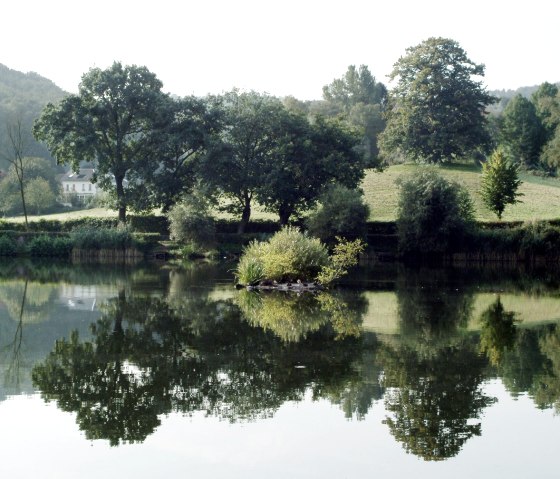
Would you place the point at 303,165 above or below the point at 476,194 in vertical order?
above

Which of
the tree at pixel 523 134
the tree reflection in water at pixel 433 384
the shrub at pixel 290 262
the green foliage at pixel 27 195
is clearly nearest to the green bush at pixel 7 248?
the shrub at pixel 290 262

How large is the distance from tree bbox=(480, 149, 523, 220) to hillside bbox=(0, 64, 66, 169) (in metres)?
61.1

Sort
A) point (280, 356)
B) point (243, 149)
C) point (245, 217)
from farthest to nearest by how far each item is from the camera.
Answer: point (245, 217) → point (243, 149) → point (280, 356)

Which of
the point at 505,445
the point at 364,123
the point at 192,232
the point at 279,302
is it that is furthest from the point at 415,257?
the point at 364,123

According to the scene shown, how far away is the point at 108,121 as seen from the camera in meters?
67.9

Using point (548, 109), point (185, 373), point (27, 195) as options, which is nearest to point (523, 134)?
point (548, 109)

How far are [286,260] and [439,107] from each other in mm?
59581

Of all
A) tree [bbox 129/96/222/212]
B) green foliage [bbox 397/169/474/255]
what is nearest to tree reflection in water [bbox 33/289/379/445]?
green foliage [bbox 397/169/474/255]

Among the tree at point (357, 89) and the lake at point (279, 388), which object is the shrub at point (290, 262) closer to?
the lake at point (279, 388)

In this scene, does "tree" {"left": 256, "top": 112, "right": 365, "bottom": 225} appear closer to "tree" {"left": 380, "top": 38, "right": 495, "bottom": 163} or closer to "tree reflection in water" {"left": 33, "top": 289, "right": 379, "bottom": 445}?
"tree" {"left": 380, "top": 38, "right": 495, "bottom": 163}

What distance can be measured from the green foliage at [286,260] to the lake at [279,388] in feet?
16.3

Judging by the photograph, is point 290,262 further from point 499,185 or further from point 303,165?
point 499,185

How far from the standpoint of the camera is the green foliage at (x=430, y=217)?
58.8 m

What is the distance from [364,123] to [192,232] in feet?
227
